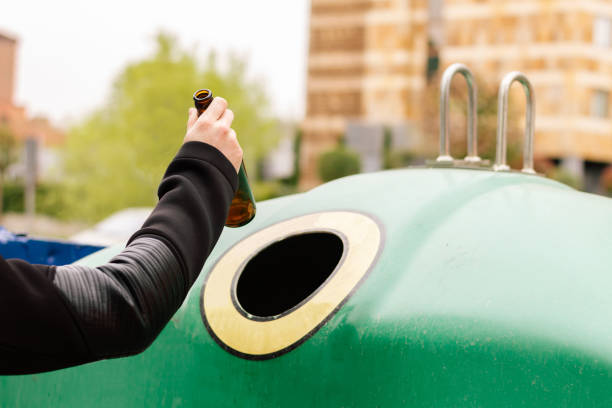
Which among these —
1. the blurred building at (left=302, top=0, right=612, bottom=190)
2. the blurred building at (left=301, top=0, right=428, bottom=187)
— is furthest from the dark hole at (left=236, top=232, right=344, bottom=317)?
the blurred building at (left=301, top=0, right=428, bottom=187)

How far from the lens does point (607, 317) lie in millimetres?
1335

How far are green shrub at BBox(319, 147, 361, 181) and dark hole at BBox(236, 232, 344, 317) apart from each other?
24392mm

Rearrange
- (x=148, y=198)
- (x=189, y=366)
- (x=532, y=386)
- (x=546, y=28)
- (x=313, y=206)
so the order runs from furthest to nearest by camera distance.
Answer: (x=546, y=28) < (x=148, y=198) < (x=313, y=206) < (x=189, y=366) < (x=532, y=386)

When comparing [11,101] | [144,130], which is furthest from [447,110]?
[11,101]

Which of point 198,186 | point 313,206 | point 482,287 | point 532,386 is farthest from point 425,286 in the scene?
point 198,186

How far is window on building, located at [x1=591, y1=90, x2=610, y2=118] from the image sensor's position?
2839 centimetres

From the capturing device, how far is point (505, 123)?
7.05 ft

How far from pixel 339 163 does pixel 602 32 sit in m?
12.1

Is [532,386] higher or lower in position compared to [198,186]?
lower

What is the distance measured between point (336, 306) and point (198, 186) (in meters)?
0.53

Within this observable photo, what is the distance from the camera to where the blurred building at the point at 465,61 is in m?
28.0

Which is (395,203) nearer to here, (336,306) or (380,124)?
(336,306)

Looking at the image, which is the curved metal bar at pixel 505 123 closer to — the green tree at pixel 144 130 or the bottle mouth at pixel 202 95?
the bottle mouth at pixel 202 95

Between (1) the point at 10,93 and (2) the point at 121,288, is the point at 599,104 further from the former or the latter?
(1) the point at 10,93
